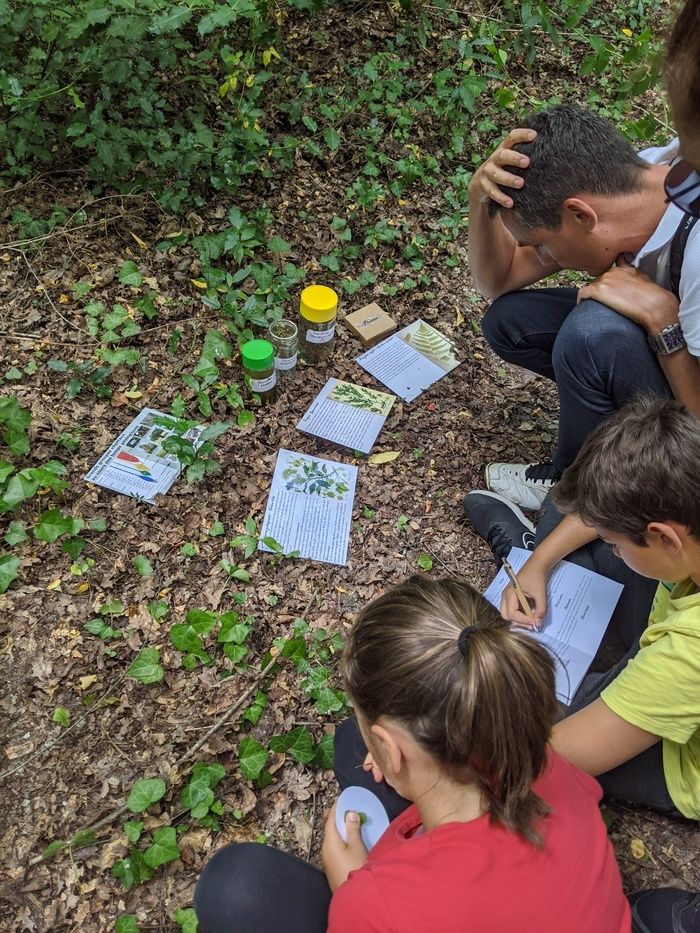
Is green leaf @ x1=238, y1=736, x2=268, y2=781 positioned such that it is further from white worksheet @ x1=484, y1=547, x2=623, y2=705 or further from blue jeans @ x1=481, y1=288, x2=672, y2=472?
blue jeans @ x1=481, y1=288, x2=672, y2=472

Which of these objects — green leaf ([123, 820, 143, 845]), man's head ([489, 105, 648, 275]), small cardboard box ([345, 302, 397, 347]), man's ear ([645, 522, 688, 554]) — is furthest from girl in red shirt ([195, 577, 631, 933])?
small cardboard box ([345, 302, 397, 347])

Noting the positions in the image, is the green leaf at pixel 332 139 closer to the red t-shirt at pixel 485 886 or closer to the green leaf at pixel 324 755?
the green leaf at pixel 324 755

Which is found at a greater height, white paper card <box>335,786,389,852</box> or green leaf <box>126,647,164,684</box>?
white paper card <box>335,786,389,852</box>

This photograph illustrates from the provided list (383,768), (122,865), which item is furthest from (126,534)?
(383,768)

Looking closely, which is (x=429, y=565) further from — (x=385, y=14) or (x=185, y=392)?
(x=385, y=14)

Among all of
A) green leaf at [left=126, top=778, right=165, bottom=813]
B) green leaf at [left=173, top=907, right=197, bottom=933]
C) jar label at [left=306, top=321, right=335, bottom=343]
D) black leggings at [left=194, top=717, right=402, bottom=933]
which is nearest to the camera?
black leggings at [left=194, top=717, right=402, bottom=933]

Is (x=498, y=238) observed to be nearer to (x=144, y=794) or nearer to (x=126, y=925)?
(x=144, y=794)

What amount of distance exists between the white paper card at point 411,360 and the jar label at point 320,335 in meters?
0.22

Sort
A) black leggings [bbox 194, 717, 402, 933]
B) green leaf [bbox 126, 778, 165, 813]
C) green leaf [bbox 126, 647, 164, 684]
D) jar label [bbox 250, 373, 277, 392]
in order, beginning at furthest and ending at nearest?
jar label [bbox 250, 373, 277, 392], green leaf [bbox 126, 647, 164, 684], green leaf [bbox 126, 778, 165, 813], black leggings [bbox 194, 717, 402, 933]

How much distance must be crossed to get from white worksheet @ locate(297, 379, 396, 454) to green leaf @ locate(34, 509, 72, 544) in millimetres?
947

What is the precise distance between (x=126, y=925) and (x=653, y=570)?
155 centimetres

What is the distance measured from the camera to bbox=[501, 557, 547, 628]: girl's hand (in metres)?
2.10

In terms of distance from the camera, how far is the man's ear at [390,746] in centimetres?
118

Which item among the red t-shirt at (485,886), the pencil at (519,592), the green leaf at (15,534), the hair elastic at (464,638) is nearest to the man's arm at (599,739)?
the red t-shirt at (485,886)
